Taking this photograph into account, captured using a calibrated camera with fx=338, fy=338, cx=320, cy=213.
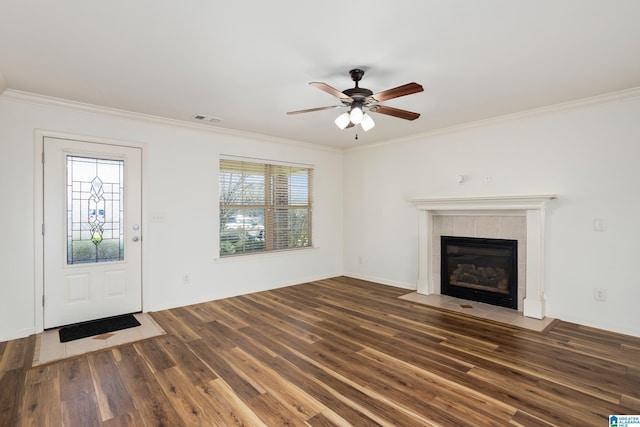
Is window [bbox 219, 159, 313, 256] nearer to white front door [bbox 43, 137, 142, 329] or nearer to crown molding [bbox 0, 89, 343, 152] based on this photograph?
crown molding [bbox 0, 89, 343, 152]

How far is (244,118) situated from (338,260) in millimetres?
3320

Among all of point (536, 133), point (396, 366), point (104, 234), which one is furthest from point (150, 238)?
point (536, 133)

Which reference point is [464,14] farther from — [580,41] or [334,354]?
[334,354]

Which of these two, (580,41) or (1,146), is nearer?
(580,41)

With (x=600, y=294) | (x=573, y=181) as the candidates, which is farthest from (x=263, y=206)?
(x=600, y=294)

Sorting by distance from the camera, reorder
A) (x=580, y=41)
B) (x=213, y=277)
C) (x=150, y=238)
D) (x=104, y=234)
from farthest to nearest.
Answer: (x=213, y=277)
(x=150, y=238)
(x=104, y=234)
(x=580, y=41)

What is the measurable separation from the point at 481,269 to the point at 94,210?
499cm

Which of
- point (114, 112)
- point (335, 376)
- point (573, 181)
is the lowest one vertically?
point (335, 376)

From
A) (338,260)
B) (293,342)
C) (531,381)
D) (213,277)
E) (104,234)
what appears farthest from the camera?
(338,260)

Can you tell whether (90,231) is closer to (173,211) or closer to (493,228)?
(173,211)

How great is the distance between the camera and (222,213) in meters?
5.02

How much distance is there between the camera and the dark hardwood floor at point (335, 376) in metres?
2.15

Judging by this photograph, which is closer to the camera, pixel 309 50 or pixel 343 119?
pixel 309 50

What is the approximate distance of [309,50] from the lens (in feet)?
8.18
